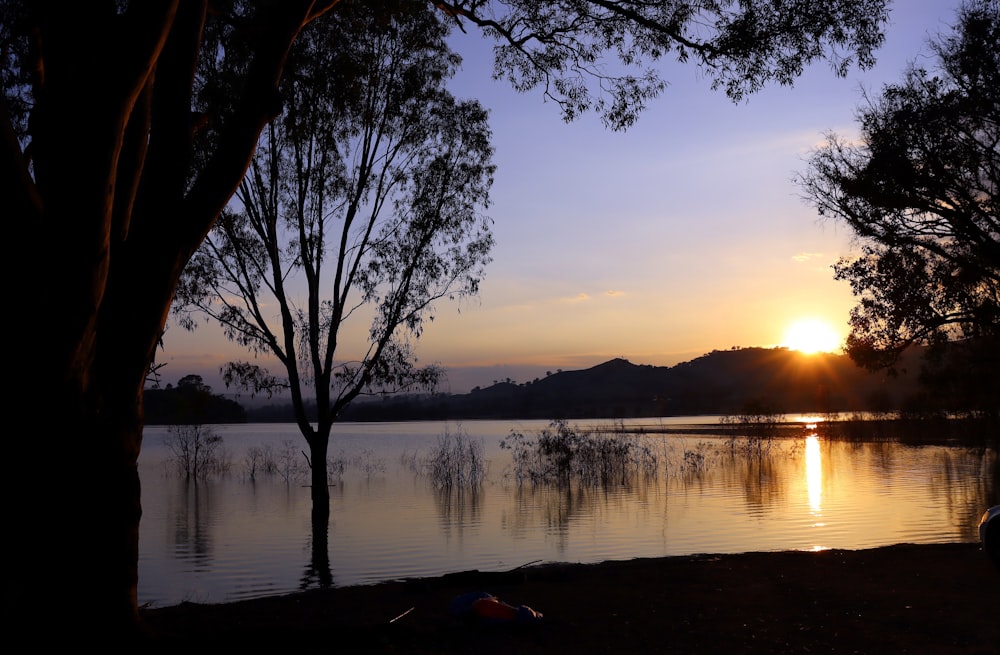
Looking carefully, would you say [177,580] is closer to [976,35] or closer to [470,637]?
[470,637]

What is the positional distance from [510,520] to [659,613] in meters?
9.95

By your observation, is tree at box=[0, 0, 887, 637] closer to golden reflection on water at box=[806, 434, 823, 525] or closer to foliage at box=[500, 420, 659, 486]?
golden reflection on water at box=[806, 434, 823, 525]

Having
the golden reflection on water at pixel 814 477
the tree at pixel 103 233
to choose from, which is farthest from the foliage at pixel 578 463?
the tree at pixel 103 233

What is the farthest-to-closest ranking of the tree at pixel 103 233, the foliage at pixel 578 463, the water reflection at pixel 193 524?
the foliage at pixel 578 463, the water reflection at pixel 193 524, the tree at pixel 103 233

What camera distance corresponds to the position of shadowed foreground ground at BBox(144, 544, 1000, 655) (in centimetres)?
557

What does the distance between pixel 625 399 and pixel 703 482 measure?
98635 mm

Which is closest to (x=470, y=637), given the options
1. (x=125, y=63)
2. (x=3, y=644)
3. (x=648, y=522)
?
(x=3, y=644)

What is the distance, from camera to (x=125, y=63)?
4.56 metres

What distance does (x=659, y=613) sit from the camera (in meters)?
6.65

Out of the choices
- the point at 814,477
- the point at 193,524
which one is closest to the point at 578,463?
the point at 814,477

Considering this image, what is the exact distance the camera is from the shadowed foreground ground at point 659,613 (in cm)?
557

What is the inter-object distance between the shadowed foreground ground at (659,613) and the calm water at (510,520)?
130 inches

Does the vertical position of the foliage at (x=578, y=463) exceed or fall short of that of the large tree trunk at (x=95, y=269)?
it falls short

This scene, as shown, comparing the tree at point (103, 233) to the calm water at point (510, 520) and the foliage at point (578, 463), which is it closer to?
the calm water at point (510, 520)
